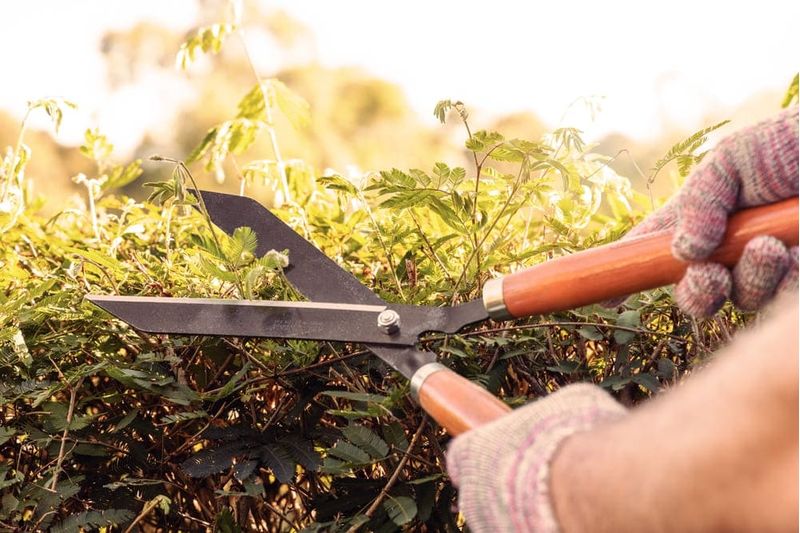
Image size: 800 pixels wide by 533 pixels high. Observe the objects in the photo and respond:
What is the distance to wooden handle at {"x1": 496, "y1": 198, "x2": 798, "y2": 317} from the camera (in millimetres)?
837

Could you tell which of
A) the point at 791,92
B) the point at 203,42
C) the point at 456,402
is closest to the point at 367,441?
the point at 456,402

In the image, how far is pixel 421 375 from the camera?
0.99 m

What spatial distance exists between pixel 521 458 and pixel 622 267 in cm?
27

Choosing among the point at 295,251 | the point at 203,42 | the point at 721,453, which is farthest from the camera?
the point at 203,42

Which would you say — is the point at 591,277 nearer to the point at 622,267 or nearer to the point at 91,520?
the point at 622,267

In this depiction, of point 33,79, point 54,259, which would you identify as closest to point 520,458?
point 54,259

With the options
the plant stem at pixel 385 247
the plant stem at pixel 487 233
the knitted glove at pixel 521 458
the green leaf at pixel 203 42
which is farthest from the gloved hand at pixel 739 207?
the green leaf at pixel 203 42

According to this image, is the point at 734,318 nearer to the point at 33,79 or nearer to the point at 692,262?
the point at 692,262

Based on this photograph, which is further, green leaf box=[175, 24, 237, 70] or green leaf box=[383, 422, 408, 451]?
green leaf box=[175, 24, 237, 70]

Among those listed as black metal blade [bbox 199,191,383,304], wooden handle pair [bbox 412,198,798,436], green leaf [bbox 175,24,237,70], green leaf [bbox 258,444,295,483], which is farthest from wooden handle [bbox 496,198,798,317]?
green leaf [bbox 175,24,237,70]

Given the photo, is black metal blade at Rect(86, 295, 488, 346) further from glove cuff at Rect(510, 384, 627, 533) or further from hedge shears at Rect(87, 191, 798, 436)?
glove cuff at Rect(510, 384, 627, 533)

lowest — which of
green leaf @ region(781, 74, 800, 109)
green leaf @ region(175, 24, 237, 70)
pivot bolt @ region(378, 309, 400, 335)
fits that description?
pivot bolt @ region(378, 309, 400, 335)

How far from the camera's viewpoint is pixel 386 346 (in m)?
1.08

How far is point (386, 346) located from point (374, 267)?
47 centimetres
